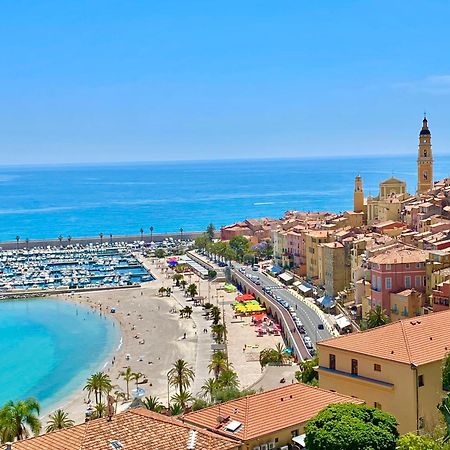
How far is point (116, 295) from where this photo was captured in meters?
81.3

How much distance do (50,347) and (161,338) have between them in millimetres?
9272

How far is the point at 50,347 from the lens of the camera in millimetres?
59781

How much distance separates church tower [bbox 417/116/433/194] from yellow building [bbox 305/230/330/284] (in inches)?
574

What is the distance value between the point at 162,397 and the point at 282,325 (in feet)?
55.1

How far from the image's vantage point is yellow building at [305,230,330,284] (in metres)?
69.8

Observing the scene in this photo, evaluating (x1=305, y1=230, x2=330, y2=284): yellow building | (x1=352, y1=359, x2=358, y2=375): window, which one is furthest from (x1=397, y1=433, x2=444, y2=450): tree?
(x1=305, y1=230, x2=330, y2=284): yellow building

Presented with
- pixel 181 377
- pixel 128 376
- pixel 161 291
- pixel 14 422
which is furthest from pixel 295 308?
pixel 14 422

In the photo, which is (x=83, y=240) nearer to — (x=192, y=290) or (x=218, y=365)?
Answer: (x=192, y=290)

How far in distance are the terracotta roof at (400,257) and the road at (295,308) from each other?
6.48 meters

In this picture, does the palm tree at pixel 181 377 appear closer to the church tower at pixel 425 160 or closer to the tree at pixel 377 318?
the tree at pixel 377 318

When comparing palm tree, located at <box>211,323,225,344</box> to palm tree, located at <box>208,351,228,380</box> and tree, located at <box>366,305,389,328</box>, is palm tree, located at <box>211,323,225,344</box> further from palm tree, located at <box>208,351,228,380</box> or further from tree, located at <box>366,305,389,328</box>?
tree, located at <box>366,305,389,328</box>

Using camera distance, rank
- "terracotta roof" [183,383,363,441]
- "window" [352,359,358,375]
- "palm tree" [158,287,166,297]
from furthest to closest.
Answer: "palm tree" [158,287,166,297], "window" [352,359,358,375], "terracotta roof" [183,383,363,441]

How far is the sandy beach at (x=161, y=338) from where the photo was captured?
4576cm

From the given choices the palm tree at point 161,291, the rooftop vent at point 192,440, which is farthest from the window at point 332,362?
the palm tree at point 161,291
